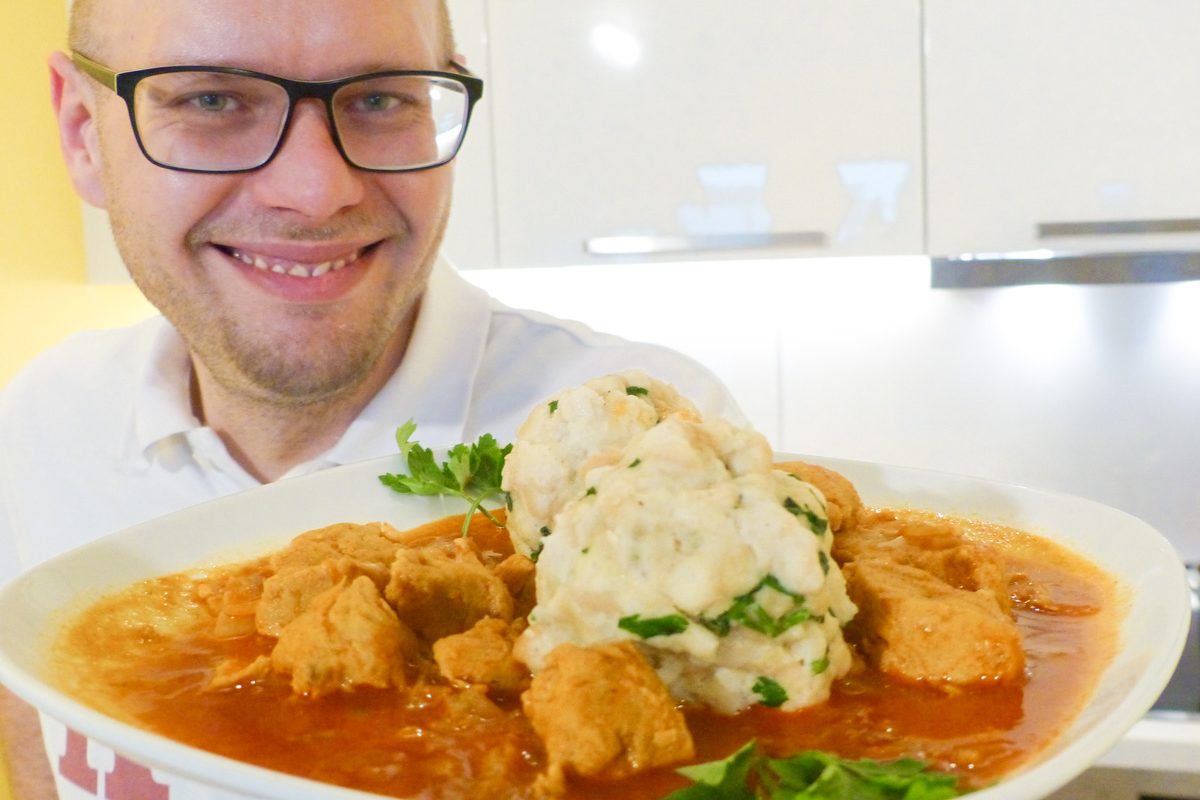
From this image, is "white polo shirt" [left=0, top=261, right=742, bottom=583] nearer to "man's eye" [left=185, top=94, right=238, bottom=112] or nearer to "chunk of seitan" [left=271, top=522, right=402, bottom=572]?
"man's eye" [left=185, top=94, right=238, bottom=112]

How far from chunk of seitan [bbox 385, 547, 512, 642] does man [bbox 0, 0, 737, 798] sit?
0.67 meters

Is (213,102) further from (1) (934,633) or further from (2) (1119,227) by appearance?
(2) (1119,227)

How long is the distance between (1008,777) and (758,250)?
225 centimetres

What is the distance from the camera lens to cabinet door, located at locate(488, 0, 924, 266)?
103 inches

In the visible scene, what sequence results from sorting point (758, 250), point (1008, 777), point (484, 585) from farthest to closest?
point (758, 250) < point (484, 585) < point (1008, 777)

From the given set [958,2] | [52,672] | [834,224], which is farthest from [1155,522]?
[52,672]

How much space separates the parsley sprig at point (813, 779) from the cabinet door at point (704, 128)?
2228mm

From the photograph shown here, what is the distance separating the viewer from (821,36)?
2.62 meters

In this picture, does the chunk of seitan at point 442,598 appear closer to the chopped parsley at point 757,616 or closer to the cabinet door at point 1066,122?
the chopped parsley at point 757,616

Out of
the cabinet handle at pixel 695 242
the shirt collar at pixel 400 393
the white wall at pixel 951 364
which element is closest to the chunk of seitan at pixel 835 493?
the shirt collar at pixel 400 393

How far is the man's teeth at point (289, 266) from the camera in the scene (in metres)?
1.70

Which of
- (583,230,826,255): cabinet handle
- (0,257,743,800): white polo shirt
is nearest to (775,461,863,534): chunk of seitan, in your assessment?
(0,257,743,800): white polo shirt

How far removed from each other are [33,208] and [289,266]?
209cm

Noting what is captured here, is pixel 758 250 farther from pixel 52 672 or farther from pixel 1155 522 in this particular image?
pixel 52 672
